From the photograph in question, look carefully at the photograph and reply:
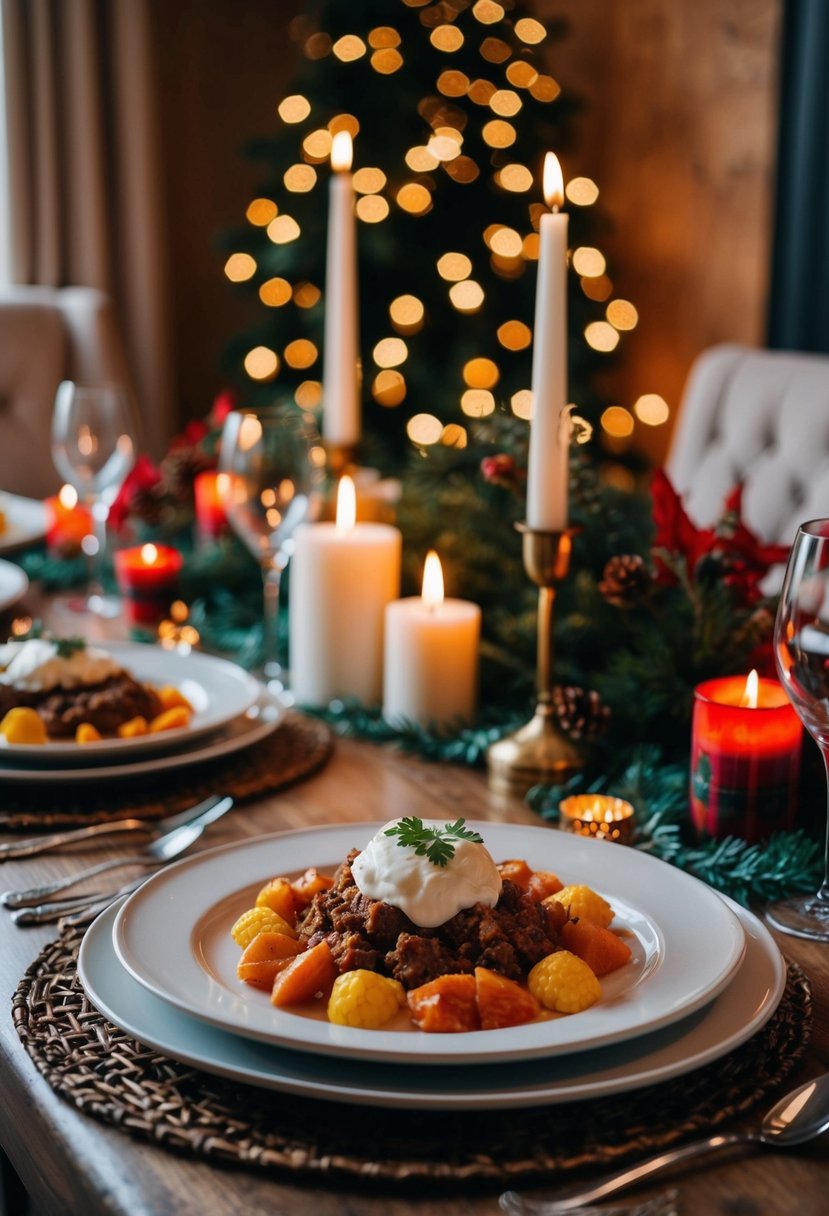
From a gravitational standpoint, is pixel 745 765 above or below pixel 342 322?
below

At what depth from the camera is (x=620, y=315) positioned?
3881 mm

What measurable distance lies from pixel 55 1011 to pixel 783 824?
1.78 ft

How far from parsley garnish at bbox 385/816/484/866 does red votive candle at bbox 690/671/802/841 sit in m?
0.28

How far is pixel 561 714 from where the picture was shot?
3.78ft

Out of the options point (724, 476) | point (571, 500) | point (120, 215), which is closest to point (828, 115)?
point (724, 476)

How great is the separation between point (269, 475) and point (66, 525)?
669mm

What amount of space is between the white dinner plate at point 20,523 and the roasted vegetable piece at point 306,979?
3.92 feet

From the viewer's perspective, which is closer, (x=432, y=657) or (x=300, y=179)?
(x=432, y=657)

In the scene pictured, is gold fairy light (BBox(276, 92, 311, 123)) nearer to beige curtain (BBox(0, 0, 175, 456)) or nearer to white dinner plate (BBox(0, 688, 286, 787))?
beige curtain (BBox(0, 0, 175, 456))

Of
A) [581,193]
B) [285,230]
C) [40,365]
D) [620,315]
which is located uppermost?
[581,193]

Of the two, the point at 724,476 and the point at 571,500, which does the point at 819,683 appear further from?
the point at 724,476

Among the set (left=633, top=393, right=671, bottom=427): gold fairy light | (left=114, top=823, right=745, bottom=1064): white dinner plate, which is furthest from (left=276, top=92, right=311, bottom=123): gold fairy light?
(left=114, top=823, right=745, bottom=1064): white dinner plate

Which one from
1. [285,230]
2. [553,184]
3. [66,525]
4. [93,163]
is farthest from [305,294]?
[553,184]

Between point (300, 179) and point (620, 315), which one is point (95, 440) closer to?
point (300, 179)
